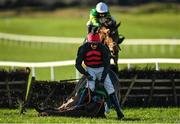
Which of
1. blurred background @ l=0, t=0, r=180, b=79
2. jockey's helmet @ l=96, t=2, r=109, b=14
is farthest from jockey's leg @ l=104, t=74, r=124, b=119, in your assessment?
blurred background @ l=0, t=0, r=180, b=79

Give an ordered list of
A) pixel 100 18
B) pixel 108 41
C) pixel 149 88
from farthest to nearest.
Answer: pixel 149 88
pixel 108 41
pixel 100 18

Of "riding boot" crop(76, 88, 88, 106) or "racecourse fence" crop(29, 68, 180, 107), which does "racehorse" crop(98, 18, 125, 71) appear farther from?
"racecourse fence" crop(29, 68, 180, 107)

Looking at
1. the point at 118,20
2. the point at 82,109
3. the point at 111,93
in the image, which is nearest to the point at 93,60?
the point at 111,93

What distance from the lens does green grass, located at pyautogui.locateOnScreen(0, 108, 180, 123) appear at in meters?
14.5

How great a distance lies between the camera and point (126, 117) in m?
16.1

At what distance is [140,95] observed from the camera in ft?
62.3

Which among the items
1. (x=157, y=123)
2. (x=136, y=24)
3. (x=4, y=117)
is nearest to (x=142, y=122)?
(x=157, y=123)

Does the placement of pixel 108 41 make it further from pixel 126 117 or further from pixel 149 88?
pixel 149 88

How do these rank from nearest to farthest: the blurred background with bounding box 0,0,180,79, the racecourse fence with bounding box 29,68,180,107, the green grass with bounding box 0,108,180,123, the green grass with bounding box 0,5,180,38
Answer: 1. the green grass with bounding box 0,108,180,123
2. the racecourse fence with bounding box 29,68,180,107
3. the blurred background with bounding box 0,0,180,79
4. the green grass with bounding box 0,5,180,38

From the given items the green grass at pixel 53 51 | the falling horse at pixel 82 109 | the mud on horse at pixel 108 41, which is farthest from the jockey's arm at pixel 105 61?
the green grass at pixel 53 51

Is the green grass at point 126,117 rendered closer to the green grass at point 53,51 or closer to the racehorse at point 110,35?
the racehorse at point 110,35

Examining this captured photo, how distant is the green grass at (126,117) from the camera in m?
14.5

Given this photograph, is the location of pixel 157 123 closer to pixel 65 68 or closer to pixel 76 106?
pixel 76 106

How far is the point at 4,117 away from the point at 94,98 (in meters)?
1.63
